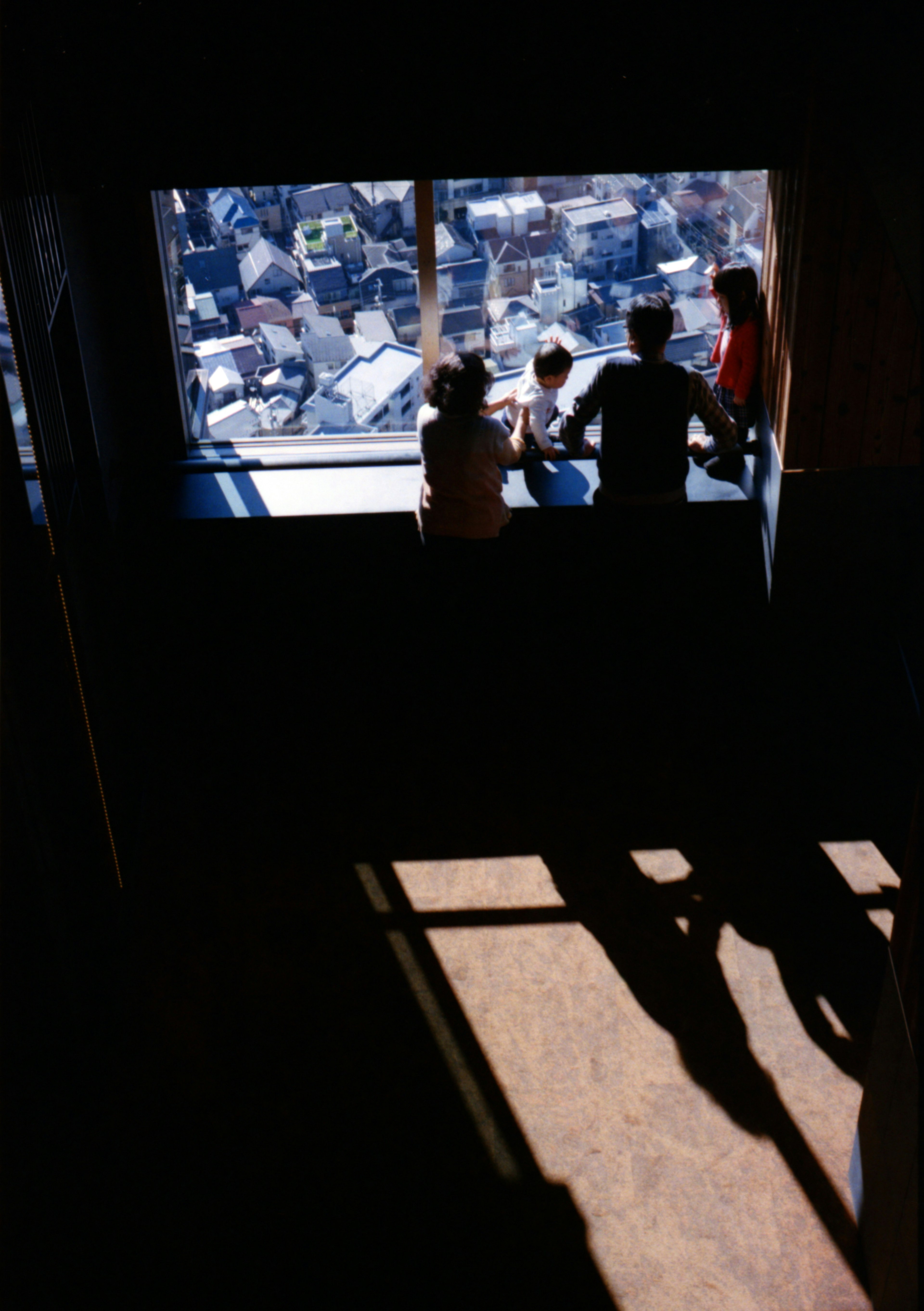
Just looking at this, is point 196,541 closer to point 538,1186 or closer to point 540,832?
point 540,832

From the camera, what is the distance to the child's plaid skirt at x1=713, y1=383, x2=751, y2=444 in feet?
15.9

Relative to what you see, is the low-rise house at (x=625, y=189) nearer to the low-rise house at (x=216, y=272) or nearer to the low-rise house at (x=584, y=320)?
the low-rise house at (x=584, y=320)

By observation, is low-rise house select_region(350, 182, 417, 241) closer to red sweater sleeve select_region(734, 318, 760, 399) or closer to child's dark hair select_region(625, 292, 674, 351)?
child's dark hair select_region(625, 292, 674, 351)

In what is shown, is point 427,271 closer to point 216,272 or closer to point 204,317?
point 216,272

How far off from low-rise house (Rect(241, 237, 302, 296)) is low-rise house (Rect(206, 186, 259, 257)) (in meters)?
0.04

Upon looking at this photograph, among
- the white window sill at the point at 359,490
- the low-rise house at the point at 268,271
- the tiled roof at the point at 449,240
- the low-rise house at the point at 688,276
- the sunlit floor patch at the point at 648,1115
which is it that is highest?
the tiled roof at the point at 449,240

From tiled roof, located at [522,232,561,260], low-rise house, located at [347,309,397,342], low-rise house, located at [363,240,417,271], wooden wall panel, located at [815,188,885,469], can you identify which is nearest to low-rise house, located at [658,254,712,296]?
tiled roof, located at [522,232,561,260]

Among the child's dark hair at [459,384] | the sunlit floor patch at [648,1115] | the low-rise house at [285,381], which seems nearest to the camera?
the sunlit floor patch at [648,1115]

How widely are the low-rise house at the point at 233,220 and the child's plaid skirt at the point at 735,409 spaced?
218 cm

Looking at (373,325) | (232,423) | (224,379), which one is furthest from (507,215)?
(232,423)

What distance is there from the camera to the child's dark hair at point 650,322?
393 centimetres

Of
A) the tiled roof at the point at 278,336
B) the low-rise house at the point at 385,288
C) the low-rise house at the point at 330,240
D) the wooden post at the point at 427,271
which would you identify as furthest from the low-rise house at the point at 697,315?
the tiled roof at the point at 278,336

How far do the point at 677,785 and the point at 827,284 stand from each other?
6.75ft

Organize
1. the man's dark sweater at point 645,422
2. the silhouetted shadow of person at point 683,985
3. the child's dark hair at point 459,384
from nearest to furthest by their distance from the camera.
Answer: the silhouetted shadow of person at point 683,985, the child's dark hair at point 459,384, the man's dark sweater at point 645,422
